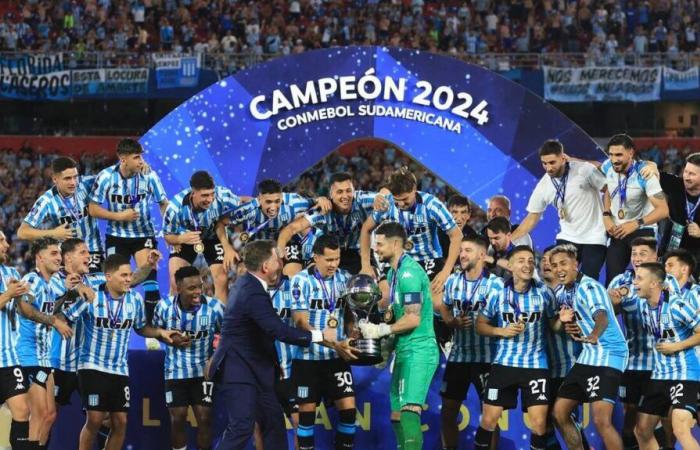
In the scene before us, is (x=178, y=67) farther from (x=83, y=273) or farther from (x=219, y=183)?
(x=83, y=273)

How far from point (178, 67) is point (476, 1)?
8.07m

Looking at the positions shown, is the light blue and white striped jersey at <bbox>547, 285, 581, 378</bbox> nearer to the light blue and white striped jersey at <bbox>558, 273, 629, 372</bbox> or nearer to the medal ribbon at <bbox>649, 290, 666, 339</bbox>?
the light blue and white striped jersey at <bbox>558, 273, 629, 372</bbox>

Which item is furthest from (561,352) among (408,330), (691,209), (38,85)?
(38,85)

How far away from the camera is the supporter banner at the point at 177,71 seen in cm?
2509

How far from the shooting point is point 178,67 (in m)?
25.3

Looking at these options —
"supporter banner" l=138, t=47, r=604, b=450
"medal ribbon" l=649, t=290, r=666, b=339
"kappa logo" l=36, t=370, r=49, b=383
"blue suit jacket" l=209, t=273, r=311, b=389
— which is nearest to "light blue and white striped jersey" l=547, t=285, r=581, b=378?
"medal ribbon" l=649, t=290, r=666, b=339

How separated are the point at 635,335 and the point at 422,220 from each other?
7.13ft

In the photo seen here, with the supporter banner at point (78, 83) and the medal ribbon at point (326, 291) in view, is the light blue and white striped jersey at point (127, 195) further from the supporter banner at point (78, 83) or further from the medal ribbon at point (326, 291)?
the supporter banner at point (78, 83)

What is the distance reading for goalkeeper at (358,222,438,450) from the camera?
928 centimetres

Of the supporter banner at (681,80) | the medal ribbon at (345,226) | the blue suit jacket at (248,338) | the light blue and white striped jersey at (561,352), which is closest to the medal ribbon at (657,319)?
the light blue and white striped jersey at (561,352)

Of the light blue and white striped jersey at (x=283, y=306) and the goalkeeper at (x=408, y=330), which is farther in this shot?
the light blue and white striped jersey at (x=283, y=306)

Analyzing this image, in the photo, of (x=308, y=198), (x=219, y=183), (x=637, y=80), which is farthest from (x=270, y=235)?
(x=637, y=80)

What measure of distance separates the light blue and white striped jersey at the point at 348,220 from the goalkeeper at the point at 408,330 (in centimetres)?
207

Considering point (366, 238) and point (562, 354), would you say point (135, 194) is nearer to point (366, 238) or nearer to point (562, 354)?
point (366, 238)
